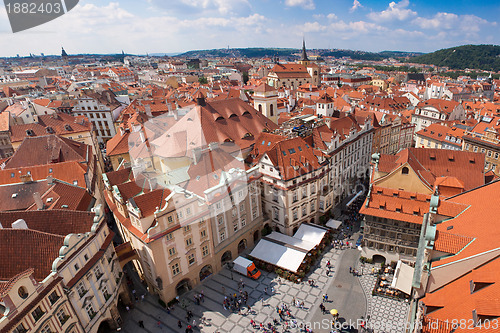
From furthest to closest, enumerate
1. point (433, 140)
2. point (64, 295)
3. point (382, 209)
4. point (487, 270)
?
point (433, 140)
point (382, 209)
point (64, 295)
point (487, 270)

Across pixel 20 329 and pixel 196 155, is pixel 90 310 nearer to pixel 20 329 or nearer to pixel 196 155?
pixel 20 329

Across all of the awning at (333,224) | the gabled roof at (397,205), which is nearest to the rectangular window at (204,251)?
the gabled roof at (397,205)

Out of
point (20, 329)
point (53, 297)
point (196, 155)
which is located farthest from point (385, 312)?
point (20, 329)

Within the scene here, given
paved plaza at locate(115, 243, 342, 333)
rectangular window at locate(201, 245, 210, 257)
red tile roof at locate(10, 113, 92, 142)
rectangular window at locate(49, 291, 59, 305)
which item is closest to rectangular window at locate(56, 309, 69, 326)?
rectangular window at locate(49, 291, 59, 305)

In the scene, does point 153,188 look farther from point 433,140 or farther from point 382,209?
point 433,140

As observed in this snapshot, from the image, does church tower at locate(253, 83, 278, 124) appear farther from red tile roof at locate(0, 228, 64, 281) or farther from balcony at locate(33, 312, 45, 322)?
balcony at locate(33, 312, 45, 322)

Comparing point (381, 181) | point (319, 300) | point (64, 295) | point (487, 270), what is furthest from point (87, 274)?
point (381, 181)

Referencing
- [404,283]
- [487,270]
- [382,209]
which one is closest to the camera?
[487,270]
